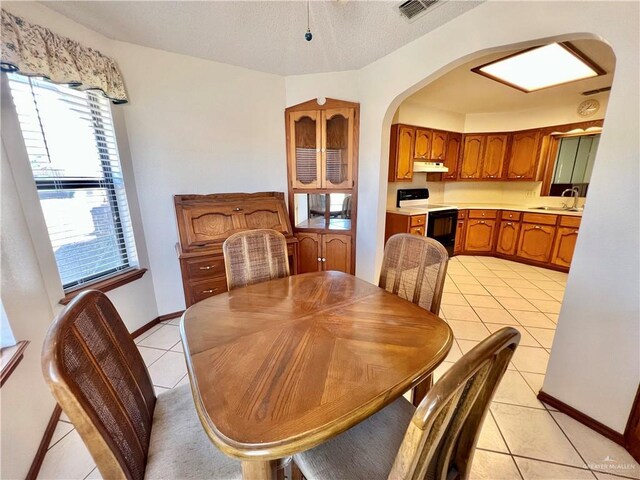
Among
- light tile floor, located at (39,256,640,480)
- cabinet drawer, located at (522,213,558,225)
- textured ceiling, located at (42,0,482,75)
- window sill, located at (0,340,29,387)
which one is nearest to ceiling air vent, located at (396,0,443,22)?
textured ceiling, located at (42,0,482,75)

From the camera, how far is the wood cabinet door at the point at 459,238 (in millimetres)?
4543

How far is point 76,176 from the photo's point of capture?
6.22 feet

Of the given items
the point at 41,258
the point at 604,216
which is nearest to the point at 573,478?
the point at 604,216

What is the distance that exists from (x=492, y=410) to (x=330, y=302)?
1.26m

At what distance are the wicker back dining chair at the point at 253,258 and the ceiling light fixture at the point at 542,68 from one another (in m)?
2.52

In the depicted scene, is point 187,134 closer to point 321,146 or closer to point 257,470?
point 321,146

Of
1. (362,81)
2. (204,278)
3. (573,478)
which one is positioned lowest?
(573,478)

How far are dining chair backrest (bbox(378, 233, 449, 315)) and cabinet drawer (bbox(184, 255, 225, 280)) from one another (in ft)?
4.68

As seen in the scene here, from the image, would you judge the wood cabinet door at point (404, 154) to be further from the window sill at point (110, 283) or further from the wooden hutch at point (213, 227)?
the window sill at point (110, 283)

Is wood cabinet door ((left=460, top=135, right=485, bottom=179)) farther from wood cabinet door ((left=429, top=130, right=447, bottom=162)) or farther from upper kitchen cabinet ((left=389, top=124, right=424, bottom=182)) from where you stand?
upper kitchen cabinet ((left=389, top=124, right=424, bottom=182))

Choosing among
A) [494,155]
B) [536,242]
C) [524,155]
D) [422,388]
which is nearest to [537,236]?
[536,242]

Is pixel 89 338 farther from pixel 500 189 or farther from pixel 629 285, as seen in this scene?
pixel 500 189

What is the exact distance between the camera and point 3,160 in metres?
1.42

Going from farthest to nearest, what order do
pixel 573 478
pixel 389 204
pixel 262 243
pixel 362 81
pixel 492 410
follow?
pixel 389 204
pixel 362 81
pixel 262 243
pixel 492 410
pixel 573 478
